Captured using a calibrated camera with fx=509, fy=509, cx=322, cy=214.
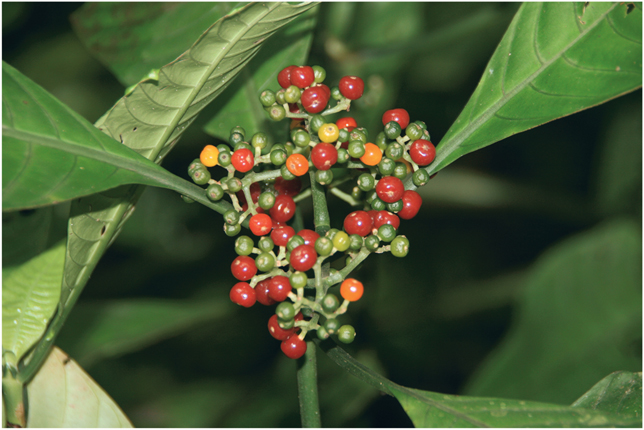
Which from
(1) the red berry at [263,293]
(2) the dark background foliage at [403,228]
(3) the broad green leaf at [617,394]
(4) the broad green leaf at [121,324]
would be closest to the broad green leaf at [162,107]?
(1) the red berry at [263,293]

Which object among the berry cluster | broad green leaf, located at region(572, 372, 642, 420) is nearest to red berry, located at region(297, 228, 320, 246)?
the berry cluster

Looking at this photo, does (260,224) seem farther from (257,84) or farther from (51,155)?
(257,84)

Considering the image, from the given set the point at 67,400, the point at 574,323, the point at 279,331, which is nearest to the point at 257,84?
the point at 279,331

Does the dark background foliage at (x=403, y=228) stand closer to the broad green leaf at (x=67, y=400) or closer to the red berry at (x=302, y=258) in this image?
the broad green leaf at (x=67, y=400)

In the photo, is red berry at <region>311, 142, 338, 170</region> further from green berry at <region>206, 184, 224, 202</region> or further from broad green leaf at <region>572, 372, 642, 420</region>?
broad green leaf at <region>572, 372, 642, 420</region>

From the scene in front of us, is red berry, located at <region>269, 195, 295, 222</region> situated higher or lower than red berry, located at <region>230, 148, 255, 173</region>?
lower
